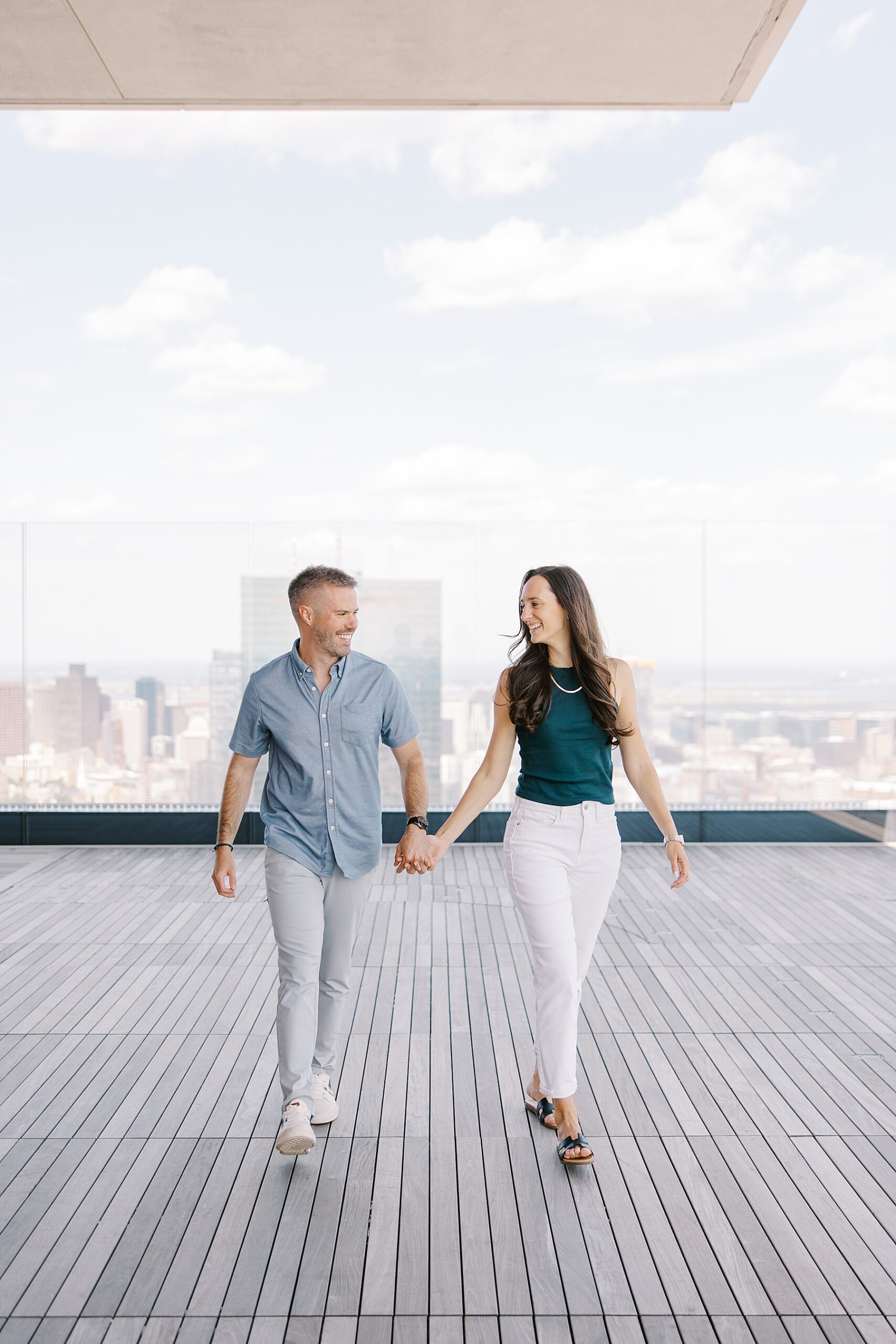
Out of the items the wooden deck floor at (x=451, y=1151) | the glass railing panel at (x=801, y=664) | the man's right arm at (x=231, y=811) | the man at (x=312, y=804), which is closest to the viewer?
the wooden deck floor at (x=451, y=1151)

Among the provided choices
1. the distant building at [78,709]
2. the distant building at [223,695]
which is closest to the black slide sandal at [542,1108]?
the distant building at [223,695]

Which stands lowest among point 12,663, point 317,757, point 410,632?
point 317,757

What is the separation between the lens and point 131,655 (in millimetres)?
7082

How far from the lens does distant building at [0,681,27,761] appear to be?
7.11 meters

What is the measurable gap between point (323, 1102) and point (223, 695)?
180 inches

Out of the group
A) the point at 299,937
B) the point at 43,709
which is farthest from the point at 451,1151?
the point at 43,709

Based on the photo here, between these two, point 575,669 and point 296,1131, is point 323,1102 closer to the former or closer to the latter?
point 296,1131

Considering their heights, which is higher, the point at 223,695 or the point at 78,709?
the point at 223,695

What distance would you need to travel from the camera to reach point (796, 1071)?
3221mm

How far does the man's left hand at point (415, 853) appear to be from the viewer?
2816 millimetres

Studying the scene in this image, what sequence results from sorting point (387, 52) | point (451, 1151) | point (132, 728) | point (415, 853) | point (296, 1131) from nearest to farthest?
1. point (296, 1131)
2. point (451, 1151)
3. point (415, 853)
4. point (387, 52)
5. point (132, 728)

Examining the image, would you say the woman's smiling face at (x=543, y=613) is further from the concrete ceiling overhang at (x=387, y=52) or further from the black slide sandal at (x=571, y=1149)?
the concrete ceiling overhang at (x=387, y=52)

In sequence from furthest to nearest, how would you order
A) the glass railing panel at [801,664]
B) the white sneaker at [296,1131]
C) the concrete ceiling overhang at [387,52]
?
1. the glass railing panel at [801,664]
2. the concrete ceiling overhang at [387,52]
3. the white sneaker at [296,1131]

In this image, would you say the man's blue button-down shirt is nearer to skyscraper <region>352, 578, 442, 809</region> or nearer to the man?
the man
